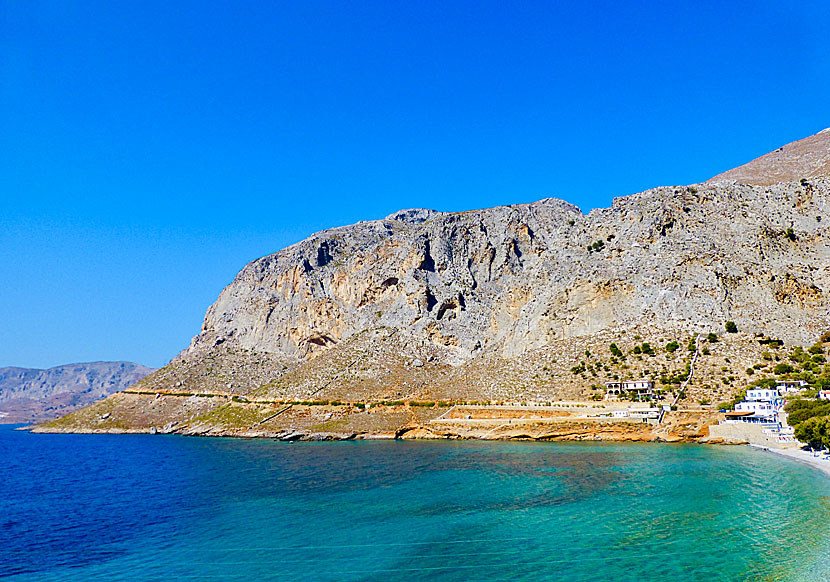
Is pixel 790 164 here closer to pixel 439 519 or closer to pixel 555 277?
pixel 555 277

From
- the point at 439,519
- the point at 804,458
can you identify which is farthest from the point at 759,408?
the point at 439,519

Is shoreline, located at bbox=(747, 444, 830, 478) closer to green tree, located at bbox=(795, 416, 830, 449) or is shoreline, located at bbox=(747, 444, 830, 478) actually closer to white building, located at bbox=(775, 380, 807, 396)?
green tree, located at bbox=(795, 416, 830, 449)

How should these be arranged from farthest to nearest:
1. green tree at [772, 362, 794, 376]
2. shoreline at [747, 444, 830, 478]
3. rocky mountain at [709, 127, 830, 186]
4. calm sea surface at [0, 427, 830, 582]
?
1. rocky mountain at [709, 127, 830, 186]
2. green tree at [772, 362, 794, 376]
3. shoreline at [747, 444, 830, 478]
4. calm sea surface at [0, 427, 830, 582]

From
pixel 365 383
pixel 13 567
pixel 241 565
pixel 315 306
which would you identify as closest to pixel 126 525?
pixel 13 567

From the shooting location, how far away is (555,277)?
8519 cm

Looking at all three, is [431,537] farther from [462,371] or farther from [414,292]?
[414,292]

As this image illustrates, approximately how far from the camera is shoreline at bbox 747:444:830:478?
39.4 meters

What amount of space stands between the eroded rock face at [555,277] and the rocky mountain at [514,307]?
28 cm

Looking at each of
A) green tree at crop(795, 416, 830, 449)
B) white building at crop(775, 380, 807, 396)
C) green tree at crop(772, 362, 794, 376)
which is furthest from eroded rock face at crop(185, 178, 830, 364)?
green tree at crop(795, 416, 830, 449)

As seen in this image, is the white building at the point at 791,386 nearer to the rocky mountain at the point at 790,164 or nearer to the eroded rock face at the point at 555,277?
the eroded rock face at the point at 555,277

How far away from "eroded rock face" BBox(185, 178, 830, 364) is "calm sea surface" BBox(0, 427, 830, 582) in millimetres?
26091

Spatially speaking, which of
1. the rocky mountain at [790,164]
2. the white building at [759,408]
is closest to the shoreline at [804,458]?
the white building at [759,408]

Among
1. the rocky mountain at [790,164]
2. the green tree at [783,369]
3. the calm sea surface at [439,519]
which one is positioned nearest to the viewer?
the calm sea surface at [439,519]

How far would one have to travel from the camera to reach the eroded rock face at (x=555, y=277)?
236 ft
